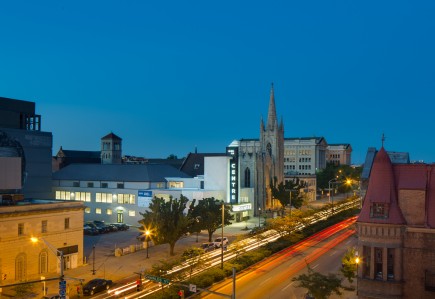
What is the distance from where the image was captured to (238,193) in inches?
3241

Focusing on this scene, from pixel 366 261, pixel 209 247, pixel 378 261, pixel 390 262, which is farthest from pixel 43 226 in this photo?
pixel 390 262

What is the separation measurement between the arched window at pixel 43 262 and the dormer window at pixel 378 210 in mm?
32267

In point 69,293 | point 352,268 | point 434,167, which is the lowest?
point 69,293

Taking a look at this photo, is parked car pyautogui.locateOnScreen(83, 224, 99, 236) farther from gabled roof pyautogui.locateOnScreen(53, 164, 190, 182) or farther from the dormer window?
the dormer window

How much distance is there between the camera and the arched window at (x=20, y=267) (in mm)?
41312

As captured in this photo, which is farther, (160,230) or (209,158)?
(209,158)

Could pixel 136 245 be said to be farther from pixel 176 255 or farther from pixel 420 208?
pixel 420 208

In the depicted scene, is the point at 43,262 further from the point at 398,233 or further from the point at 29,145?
the point at 29,145

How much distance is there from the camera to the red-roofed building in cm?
2772

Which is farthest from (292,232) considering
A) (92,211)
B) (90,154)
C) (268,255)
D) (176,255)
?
(90,154)

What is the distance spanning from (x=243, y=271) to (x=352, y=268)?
1149 cm

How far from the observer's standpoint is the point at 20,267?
41.6 metres

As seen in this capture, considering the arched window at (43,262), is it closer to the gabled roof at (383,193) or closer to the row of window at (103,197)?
the gabled roof at (383,193)

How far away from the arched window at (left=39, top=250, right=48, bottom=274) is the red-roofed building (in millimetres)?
30922
